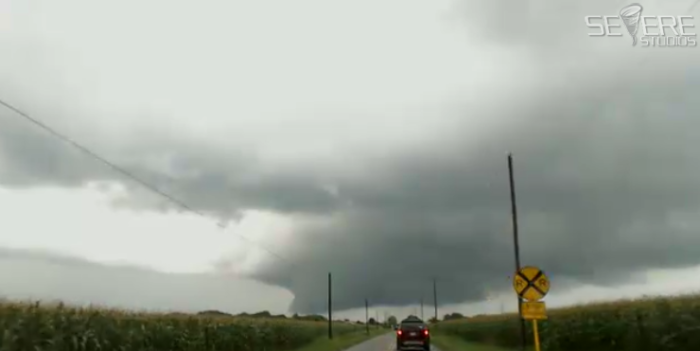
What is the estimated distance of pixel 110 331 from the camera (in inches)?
856

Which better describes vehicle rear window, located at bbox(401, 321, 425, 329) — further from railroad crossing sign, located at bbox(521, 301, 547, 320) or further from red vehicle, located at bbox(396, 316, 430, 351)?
railroad crossing sign, located at bbox(521, 301, 547, 320)

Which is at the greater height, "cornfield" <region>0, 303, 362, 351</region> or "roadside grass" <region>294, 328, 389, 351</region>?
"cornfield" <region>0, 303, 362, 351</region>

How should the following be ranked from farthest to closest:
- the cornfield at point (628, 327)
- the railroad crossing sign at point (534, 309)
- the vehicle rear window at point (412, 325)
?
1. the vehicle rear window at point (412, 325)
2. the cornfield at point (628, 327)
3. the railroad crossing sign at point (534, 309)

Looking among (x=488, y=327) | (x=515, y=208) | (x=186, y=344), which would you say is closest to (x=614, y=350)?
(x=515, y=208)

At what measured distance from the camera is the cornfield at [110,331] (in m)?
17.3

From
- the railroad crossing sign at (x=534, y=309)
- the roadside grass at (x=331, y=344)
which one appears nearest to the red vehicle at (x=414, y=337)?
the roadside grass at (x=331, y=344)

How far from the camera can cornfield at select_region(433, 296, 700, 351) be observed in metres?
24.5

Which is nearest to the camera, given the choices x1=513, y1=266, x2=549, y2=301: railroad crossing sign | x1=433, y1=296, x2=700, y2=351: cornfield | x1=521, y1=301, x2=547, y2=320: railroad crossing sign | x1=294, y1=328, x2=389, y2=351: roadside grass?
x1=521, y1=301, x2=547, y2=320: railroad crossing sign

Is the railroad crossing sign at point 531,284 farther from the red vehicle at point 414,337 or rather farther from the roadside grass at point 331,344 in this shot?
the roadside grass at point 331,344

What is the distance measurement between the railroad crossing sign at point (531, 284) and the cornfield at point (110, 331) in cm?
1335

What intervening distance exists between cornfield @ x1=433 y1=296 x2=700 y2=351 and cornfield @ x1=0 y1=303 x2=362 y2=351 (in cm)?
1858

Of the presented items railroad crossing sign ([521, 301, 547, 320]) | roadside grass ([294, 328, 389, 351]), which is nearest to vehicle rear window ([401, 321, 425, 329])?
roadside grass ([294, 328, 389, 351])

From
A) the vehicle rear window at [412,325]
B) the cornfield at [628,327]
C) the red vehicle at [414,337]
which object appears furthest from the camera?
the vehicle rear window at [412,325]

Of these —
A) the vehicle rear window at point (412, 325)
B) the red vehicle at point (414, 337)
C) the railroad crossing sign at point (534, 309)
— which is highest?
the railroad crossing sign at point (534, 309)
